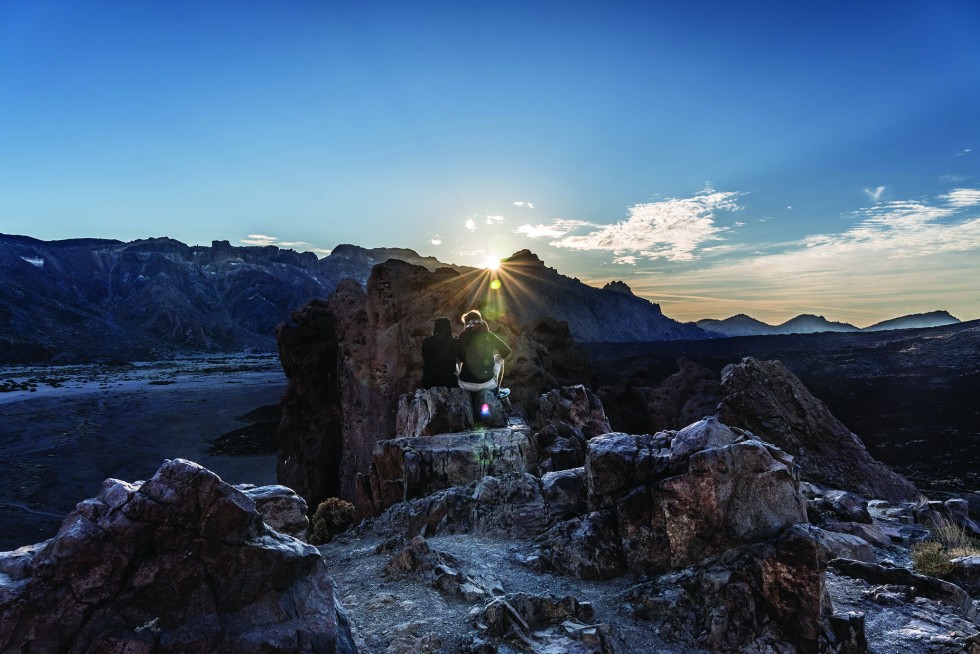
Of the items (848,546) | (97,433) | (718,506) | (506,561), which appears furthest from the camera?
(97,433)

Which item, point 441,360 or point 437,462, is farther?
point 441,360

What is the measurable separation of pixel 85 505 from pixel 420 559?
14.8 feet

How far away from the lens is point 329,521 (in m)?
12.6

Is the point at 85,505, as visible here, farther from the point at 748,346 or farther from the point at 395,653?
the point at 748,346

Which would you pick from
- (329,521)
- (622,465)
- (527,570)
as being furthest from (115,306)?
(622,465)

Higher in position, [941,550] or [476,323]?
[476,323]

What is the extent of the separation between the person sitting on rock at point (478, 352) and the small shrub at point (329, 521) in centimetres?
438

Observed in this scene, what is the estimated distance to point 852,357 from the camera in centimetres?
6938

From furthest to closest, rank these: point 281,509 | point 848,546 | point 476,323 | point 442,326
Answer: point 442,326, point 476,323, point 848,546, point 281,509

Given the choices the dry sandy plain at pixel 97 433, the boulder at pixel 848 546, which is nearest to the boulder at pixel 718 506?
the boulder at pixel 848 546

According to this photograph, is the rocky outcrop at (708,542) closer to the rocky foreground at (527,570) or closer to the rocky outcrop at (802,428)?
the rocky foreground at (527,570)

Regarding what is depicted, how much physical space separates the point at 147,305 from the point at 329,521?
175055 mm

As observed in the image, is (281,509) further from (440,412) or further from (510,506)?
(440,412)

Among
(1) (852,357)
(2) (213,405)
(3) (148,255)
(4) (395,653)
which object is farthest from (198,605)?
(3) (148,255)
